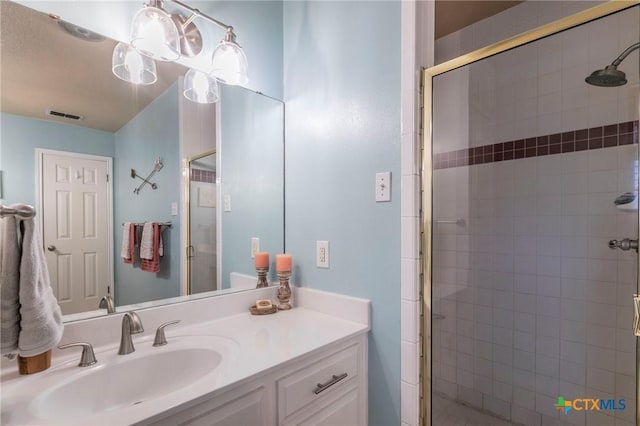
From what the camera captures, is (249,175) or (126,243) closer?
(126,243)

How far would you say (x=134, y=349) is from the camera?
0.97 m

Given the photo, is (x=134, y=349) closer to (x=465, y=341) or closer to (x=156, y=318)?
(x=156, y=318)

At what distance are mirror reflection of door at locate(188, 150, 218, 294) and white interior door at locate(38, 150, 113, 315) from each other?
1.01 feet

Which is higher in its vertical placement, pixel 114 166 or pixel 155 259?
pixel 114 166

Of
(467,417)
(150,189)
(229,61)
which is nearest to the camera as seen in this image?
(150,189)

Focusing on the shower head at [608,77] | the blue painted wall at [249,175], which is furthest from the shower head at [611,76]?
the blue painted wall at [249,175]

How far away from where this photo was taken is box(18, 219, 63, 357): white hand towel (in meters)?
0.70

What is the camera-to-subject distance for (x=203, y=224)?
135cm

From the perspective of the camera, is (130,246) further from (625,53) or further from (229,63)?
(625,53)

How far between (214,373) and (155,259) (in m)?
0.57

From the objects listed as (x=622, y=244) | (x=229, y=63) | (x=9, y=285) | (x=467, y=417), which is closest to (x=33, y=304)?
(x=9, y=285)

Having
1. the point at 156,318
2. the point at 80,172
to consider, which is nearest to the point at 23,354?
the point at 156,318

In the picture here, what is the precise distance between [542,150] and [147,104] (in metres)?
2.04

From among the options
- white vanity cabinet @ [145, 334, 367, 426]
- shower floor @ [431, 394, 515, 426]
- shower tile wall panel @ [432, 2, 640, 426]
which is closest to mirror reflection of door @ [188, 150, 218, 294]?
white vanity cabinet @ [145, 334, 367, 426]
